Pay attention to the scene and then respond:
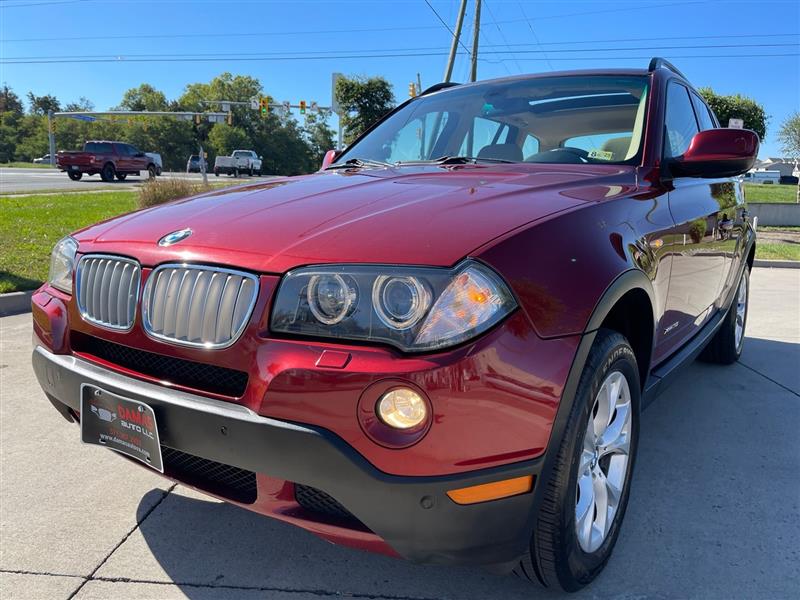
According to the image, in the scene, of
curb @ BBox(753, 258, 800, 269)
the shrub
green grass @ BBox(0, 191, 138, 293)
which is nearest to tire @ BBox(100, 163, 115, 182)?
green grass @ BBox(0, 191, 138, 293)

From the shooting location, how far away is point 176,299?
1776 mm

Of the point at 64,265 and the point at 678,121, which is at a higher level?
the point at 678,121

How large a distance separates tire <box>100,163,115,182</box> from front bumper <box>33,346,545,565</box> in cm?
3176

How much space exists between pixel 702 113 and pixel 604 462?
114 inches

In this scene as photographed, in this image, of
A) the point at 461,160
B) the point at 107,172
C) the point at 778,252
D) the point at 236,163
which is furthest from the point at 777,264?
the point at 236,163

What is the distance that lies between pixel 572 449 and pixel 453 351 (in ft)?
1.55

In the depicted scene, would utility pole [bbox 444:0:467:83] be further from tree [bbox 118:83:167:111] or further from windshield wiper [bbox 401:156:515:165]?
tree [bbox 118:83:167:111]

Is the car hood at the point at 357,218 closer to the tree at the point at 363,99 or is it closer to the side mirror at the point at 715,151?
the side mirror at the point at 715,151

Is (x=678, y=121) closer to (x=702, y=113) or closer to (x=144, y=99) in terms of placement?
(x=702, y=113)

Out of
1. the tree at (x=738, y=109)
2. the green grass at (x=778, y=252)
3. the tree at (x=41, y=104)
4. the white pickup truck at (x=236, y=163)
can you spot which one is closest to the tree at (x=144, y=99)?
the tree at (x=41, y=104)

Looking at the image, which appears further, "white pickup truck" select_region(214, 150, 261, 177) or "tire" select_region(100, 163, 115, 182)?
"white pickup truck" select_region(214, 150, 261, 177)

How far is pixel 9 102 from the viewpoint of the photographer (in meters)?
94.8

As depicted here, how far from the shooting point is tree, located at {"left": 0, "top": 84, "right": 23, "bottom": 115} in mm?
92250

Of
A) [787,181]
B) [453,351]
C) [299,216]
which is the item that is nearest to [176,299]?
[299,216]
